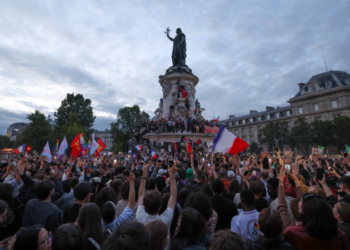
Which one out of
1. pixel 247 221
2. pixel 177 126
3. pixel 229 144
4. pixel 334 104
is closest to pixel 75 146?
pixel 229 144

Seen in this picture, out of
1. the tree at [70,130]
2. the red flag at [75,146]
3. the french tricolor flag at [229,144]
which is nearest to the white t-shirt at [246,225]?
the french tricolor flag at [229,144]

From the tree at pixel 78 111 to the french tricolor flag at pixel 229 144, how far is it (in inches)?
2329

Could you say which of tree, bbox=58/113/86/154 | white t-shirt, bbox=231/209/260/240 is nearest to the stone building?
tree, bbox=58/113/86/154

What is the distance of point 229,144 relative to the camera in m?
8.60

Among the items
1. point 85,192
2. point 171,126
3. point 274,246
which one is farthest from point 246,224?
point 171,126

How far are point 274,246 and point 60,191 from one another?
4.57m

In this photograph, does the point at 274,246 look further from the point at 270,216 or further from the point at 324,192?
the point at 324,192

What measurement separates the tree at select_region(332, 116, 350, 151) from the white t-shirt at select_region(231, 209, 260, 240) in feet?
182

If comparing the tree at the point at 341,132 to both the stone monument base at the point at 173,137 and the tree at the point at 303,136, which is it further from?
the stone monument base at the point at 173,137

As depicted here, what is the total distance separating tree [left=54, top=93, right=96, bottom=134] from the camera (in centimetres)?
6094

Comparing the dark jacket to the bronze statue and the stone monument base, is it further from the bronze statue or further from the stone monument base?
the bronze statue

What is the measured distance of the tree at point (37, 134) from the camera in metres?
48.8

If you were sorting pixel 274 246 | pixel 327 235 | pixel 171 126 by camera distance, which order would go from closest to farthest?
pixel 327 235, pixel 274 246, pixel 171 126

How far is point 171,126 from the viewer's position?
1163 inches
